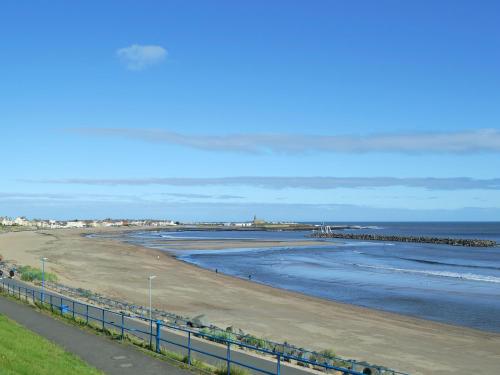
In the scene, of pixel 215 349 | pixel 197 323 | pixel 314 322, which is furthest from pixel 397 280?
pixel 215 349

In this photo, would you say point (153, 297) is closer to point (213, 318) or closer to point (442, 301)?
point (213, 318)

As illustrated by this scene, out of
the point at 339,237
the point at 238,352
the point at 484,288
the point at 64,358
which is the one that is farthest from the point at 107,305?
the point at 339,237

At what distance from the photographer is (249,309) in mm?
34000

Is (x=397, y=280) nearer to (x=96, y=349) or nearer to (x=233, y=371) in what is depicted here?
(x=96, y=349)

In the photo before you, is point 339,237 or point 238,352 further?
point 339,237

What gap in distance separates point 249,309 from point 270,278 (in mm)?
18392

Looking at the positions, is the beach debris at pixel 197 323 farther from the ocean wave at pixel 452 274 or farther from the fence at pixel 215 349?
the ocean wave at pixel 452 274

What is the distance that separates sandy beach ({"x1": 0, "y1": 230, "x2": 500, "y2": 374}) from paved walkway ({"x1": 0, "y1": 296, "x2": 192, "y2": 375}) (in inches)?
386

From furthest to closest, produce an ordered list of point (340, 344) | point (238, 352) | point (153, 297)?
point (153, 297) < point (340, 344) < point (238, 352)

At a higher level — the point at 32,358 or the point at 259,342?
the point at 32,358

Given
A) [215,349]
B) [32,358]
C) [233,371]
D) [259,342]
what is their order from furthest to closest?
[259,342] → [215,349] → [233,371] → [32,358]

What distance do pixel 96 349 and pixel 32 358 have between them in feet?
13.5

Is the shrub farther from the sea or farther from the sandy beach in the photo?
the sea

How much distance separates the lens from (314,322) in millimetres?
30109
